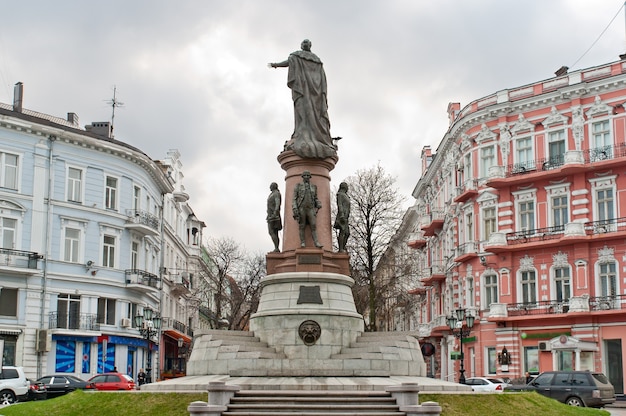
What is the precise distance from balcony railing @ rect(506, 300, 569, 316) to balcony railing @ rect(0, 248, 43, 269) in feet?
88.1

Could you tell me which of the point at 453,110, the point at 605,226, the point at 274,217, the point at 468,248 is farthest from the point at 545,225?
the point at 274,217

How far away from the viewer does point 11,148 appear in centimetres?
4466

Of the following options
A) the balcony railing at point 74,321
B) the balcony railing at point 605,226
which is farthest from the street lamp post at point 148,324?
the balcony railing at point 605,226

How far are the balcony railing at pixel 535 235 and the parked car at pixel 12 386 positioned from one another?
29373 millimetres

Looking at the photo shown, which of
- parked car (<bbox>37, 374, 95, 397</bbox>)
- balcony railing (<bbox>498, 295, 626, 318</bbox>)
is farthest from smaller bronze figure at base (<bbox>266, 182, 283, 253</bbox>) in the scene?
balcony railing (<bbox>498, 295, 626, 318</bbox>)

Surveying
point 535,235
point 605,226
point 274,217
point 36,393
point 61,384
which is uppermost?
point 605,226

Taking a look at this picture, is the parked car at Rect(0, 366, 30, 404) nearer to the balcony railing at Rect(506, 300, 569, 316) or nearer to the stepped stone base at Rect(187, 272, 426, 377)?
the stepped stone base at Rect(187, 272, 426, 377)

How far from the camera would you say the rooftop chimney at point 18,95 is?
4994 cm

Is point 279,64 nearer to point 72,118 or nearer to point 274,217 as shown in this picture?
point 274,217

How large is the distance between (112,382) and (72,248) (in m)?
15.2

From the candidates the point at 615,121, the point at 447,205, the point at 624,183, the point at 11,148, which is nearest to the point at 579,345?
the point at 624,183

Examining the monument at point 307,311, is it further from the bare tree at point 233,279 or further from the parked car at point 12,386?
the bare tree at point 233,279

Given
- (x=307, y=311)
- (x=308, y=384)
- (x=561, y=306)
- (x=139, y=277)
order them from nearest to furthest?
(x=308, y=384)
(x=307, y=311)
(x=561, y=306)
(x=139, y=277)

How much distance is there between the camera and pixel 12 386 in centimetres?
3048
